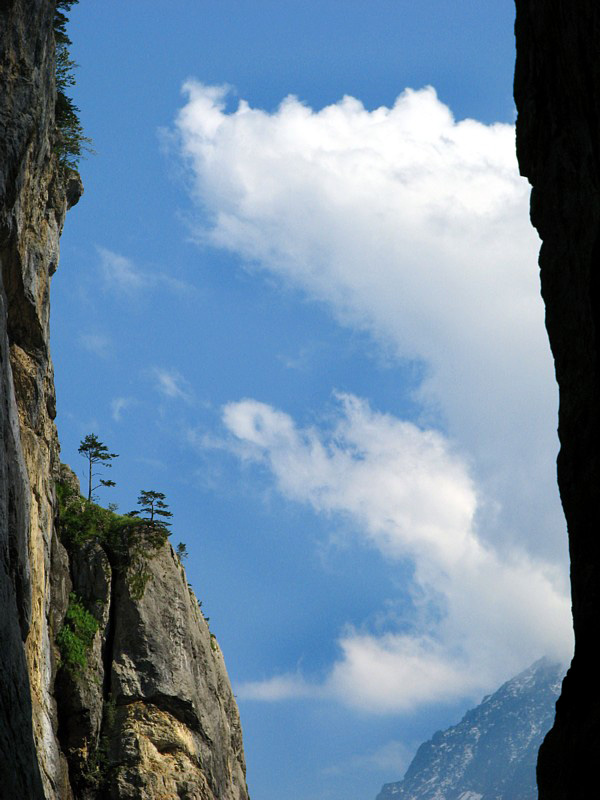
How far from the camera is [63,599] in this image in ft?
145

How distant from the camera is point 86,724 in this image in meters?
41.4

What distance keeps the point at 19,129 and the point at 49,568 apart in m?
20.2

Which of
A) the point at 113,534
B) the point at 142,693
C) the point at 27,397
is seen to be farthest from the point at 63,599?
the point at 27,397

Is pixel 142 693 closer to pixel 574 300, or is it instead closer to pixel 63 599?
pixel 63 599

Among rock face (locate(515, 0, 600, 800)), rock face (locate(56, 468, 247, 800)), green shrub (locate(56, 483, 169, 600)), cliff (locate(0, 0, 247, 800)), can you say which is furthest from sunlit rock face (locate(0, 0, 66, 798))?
rock face (locate(515, 0, 600, 800))

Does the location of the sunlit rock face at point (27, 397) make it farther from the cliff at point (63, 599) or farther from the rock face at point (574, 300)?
the rock face at point (574, 300)

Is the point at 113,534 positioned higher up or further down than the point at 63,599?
higher up

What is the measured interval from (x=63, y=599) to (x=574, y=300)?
34.1 meters

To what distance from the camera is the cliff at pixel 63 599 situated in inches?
1198

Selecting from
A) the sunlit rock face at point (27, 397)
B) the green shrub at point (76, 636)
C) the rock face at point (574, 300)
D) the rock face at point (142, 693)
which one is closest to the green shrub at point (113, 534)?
the rock face at point (142, 693)

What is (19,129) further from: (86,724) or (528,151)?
(86,724)

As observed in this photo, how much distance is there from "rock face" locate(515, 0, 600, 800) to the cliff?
14.5 m

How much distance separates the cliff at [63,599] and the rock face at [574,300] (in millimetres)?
14472

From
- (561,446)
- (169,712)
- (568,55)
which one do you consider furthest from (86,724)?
(568,55)
